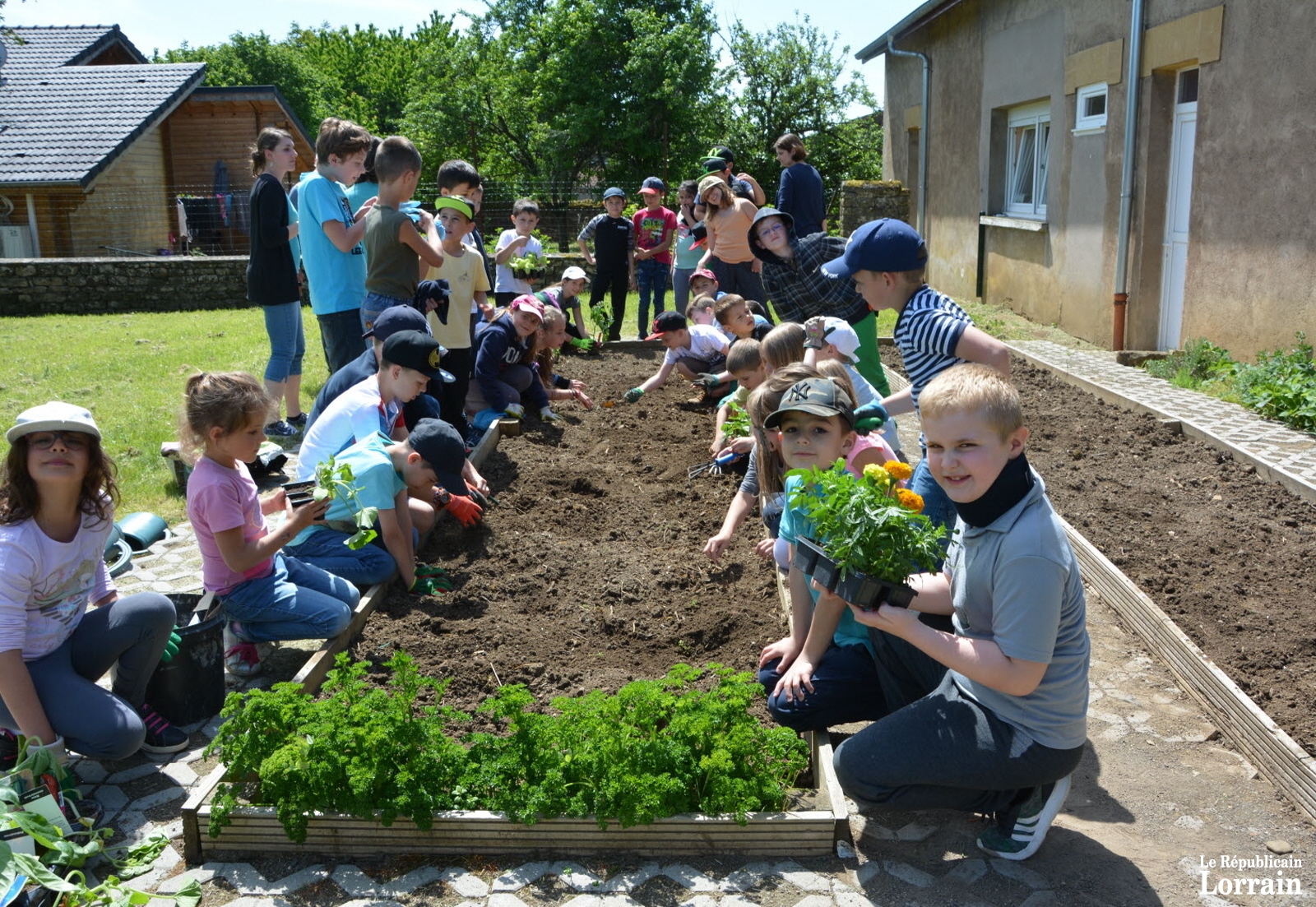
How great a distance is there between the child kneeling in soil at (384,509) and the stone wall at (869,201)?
14.3 meters

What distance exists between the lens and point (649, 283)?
41.5ft

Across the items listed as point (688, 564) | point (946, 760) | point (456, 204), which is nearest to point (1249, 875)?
point (946, 760)

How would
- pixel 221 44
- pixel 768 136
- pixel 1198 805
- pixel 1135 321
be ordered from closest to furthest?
pixel 1198 805 → pixel 1135 321 → pixel 768 136 → pixel 221 44

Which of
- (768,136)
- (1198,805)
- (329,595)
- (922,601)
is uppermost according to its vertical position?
(768,136)

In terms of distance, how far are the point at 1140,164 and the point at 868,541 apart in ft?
31.9

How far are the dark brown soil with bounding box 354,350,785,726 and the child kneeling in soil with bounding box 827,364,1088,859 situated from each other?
1.24 metres

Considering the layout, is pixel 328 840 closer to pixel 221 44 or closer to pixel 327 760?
pixel 327 760

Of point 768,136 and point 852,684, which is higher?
point 768,136

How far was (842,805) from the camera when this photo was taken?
3234 millimetres

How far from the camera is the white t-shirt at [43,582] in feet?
11.6

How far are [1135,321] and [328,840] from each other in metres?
10.4

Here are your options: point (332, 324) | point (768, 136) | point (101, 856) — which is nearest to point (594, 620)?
point (101, 856)

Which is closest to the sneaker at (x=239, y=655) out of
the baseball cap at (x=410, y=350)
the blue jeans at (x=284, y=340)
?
the baseball cap at (x=410, y=350)

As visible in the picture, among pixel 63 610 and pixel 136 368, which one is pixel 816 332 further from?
pixel 136 368
